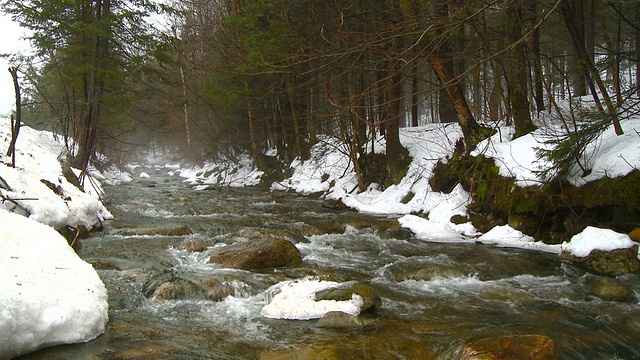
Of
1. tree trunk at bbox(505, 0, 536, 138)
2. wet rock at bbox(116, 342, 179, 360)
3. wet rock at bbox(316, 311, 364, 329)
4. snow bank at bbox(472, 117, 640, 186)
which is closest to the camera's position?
wet rock at bbox(116, 342, 179, 360)

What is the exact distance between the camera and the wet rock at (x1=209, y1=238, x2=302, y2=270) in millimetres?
6875

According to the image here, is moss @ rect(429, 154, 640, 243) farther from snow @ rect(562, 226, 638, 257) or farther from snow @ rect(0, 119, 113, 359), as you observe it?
snow @ rect(0, 119, 113, 359)

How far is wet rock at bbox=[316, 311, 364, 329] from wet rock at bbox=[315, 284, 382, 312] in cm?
33

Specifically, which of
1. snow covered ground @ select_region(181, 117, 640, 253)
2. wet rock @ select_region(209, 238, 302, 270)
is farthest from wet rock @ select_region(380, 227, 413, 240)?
wet rock @ select_region(209, 238, 302, 270)

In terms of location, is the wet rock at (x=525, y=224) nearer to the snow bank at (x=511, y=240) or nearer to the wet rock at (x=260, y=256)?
the snow bank at (x=511, y=240)

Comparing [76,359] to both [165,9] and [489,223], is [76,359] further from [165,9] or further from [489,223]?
[165,9]

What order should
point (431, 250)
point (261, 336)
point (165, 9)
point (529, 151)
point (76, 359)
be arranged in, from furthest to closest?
point (165, 9)
point (529, 151)
point (431, 250)
point (261, 336)
point (76, 359)

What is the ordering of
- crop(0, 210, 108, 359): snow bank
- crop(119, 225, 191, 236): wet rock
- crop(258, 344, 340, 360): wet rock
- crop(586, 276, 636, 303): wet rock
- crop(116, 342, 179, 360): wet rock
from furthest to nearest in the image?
crop(119, 225, 191, 236): wet rock
crop(586, 276, 636, 303): wet rock
crop(258, 344, 340, 360): wet rock
crop(116, 342, 179, 360): wet rock
crop(0, 210, 108, 359): snow bank

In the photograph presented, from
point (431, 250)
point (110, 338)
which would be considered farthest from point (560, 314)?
point (110, 338)

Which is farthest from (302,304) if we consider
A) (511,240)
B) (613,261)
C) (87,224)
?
(87,224)

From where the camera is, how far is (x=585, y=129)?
268 inches

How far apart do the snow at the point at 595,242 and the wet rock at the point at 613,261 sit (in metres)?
0.06

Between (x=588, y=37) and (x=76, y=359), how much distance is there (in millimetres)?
19987

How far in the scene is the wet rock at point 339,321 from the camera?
15.3ft
